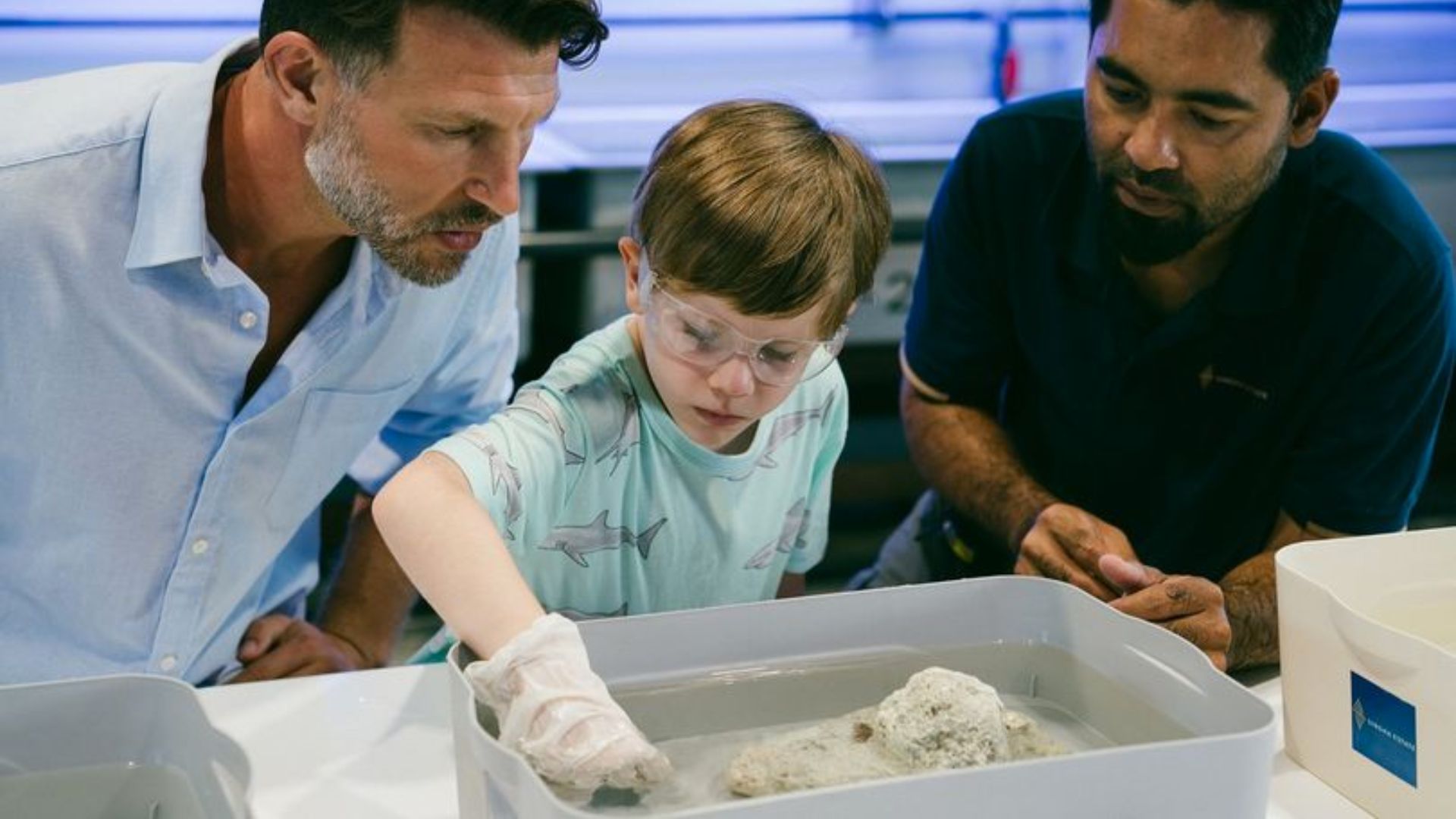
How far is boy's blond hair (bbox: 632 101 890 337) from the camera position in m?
1.38

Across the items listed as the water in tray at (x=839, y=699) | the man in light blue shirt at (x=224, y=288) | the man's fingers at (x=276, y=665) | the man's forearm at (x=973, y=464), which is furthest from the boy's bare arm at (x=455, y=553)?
the man's forearm at (x=973, y=464)

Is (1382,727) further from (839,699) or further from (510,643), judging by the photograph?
(510,643)

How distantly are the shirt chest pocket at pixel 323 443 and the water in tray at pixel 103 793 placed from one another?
1.96ft

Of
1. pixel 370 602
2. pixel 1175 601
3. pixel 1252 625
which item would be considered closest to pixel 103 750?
pixel 370 602

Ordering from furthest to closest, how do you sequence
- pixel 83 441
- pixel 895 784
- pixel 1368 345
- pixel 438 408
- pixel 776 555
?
pixel 438 408, pixel 1368 345, pixel 776 555, pixel 83 441, pixel 895 784

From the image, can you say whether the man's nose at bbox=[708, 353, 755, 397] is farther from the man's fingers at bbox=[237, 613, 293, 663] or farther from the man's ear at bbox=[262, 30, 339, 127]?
the man's fingers at bbox=[237, 613, 293, 663]

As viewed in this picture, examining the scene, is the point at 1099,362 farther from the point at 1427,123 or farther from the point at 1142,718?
the point at 1427,123

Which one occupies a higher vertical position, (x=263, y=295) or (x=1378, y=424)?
(x=263, y=295)

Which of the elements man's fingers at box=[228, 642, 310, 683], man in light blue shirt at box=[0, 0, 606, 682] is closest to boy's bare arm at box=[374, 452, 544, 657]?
man in light blue shirt at box=[0, 0, 606, 682]

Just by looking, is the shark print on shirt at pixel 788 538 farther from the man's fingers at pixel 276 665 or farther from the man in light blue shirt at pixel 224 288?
the man's fingers at pixel 276 665

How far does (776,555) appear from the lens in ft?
5.57

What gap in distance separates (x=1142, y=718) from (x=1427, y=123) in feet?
8.10

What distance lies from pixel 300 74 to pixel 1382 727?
1.17 metres

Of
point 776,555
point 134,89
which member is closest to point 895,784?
point 776,555
